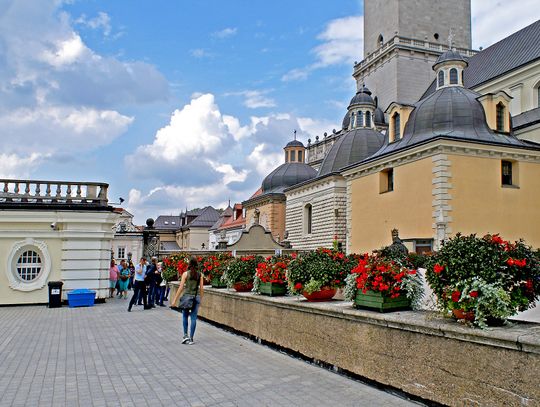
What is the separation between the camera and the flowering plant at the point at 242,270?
1170 cm

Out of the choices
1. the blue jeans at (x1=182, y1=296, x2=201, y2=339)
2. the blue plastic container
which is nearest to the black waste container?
the blue plastic container

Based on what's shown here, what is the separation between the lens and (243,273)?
11734mm

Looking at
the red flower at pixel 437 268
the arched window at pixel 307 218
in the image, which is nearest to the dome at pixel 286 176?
the arched window at pixel 307 218

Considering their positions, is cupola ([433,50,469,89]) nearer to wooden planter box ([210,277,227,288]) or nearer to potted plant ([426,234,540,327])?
wooden planter box ([210,277,227,288])

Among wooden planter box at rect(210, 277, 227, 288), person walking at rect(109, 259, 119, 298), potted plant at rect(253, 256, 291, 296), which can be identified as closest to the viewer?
potted plant at rect(253, 256, 291, 296)

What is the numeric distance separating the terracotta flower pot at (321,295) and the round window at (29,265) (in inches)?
582

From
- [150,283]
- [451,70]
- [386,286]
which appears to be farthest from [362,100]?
[386,286]

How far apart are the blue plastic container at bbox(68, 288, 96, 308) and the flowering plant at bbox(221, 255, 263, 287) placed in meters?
9.07

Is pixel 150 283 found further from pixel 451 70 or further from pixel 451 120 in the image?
pixel 451 70

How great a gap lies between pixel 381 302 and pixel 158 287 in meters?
13.9

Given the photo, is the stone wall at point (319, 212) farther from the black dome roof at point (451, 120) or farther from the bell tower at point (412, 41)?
the bell tower at point (412, 41)

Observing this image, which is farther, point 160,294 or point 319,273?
point 160,294

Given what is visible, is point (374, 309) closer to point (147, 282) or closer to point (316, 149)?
point (147, 282)

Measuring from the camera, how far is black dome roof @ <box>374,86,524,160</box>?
85.1ft
